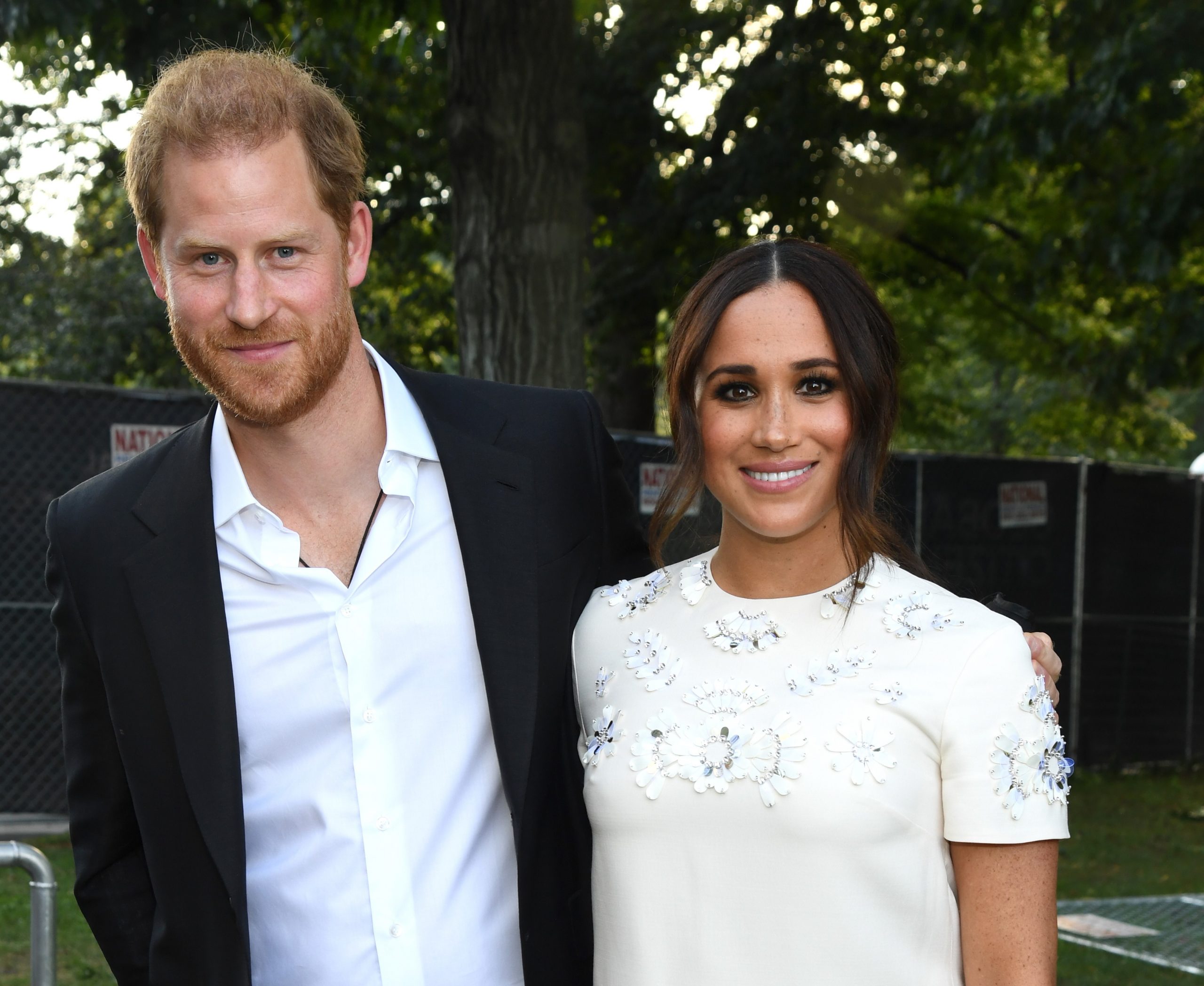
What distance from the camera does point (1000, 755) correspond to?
2.11 meters

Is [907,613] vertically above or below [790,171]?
below

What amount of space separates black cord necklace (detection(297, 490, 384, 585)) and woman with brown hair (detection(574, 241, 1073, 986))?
1.63ft

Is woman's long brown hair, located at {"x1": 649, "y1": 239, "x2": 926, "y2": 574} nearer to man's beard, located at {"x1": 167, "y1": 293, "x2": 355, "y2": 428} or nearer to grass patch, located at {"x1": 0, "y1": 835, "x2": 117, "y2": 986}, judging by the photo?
man's beard, located at {"x1": 167, "y1": 293, "x2": 355, "y2": 428}

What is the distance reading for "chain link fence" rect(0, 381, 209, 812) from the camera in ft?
25.9

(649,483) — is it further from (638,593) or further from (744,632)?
(744,632)

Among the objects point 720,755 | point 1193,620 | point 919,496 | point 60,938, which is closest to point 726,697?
point 720,755

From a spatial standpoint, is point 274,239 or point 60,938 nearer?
point 274,239

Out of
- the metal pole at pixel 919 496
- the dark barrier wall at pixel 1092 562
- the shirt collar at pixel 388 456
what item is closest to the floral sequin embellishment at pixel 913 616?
the shirt collar at pixel 388 456

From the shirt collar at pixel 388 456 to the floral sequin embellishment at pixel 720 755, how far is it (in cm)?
71

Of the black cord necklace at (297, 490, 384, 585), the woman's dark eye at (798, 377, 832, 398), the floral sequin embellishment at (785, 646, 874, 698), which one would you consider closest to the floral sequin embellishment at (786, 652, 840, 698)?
the floral sequin embellishment at (785, 646, 874, 698)

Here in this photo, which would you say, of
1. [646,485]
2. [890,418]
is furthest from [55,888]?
[646,485]

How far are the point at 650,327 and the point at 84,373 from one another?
26.3ft

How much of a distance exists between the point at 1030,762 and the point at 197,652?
57.9 inches

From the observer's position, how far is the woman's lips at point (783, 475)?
2375 millimetres
